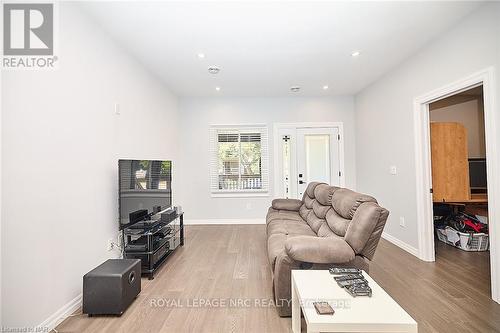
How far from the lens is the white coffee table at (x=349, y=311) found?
3.95 feet

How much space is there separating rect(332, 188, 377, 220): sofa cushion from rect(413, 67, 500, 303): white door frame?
106 centimetres

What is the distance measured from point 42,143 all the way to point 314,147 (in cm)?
458

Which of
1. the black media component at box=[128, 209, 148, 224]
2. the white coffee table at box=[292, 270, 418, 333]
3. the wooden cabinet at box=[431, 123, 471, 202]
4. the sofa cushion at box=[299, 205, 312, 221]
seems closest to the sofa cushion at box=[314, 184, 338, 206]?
the sofa cushion at box=[299, 205, 312, 221]

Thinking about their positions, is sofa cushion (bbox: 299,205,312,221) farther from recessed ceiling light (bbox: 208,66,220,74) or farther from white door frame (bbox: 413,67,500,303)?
recessed ceiling light (bbox: 208,66,220,74)

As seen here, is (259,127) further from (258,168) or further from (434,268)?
(434,268)

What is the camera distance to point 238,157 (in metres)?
5.27

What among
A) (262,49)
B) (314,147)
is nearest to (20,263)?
(262,49)

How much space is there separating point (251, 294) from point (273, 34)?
108 inches

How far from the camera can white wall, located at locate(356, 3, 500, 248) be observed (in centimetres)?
228

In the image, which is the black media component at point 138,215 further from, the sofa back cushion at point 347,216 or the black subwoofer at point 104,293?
the sofa back cushion at point 347,216

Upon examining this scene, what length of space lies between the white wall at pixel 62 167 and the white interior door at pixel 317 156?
3.45m

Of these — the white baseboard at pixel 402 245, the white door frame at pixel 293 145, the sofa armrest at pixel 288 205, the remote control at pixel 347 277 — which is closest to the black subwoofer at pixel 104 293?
the remote control at pixel 347 277

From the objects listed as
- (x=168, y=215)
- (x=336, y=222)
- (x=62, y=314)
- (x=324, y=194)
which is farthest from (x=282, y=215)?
(x=62, y=314)

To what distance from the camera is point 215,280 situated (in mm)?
2613
